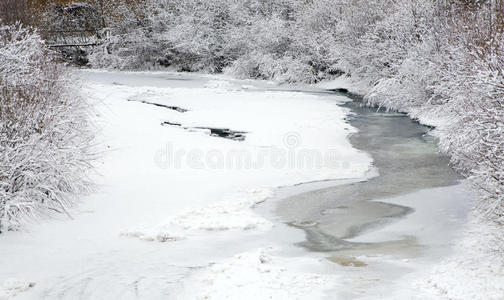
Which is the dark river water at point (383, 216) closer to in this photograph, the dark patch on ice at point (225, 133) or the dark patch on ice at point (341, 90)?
the dark patch on ice at point (225, 133)

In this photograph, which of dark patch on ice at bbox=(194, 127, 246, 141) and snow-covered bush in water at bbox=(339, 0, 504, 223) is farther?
dark patch on ice at bbox=(194, 127, 246, 141)

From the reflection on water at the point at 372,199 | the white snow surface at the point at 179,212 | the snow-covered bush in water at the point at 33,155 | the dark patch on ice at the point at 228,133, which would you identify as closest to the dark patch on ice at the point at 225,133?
the dark patch on ice at the point at 228,133

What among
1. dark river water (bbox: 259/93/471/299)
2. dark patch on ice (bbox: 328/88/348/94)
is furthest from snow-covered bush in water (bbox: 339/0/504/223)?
dark patch on ice (bbox: 328/88/348/94)

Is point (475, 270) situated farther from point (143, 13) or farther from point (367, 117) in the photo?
point (143, 13)

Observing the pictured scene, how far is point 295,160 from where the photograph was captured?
1431cm

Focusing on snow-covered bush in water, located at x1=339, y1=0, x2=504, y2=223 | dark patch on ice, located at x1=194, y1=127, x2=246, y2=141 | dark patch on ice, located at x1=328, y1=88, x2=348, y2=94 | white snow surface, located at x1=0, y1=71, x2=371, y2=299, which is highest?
snow-covered bush in water, located at x1=339, y1=0, x2=504, y2=223

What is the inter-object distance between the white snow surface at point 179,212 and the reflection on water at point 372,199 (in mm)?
639

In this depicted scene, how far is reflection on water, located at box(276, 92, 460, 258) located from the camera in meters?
8.38

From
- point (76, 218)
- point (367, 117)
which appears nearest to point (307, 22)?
point (367, 117)

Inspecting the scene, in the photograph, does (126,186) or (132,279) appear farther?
(126,186)

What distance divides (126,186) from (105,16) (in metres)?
39.8

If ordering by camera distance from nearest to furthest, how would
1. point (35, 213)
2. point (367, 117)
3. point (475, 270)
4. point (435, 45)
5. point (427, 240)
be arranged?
point (475, 270)
point (427, 240)
point (35, 213)
point (435, 45)
point (367, 117)

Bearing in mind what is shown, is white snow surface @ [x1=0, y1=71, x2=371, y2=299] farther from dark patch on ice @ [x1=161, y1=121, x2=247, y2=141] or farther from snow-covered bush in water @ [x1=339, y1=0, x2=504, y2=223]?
snow-covered bush in water @ [x1=339, y1=0, x2=504, y2=223]

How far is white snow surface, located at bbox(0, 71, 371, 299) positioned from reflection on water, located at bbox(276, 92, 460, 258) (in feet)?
2.10
